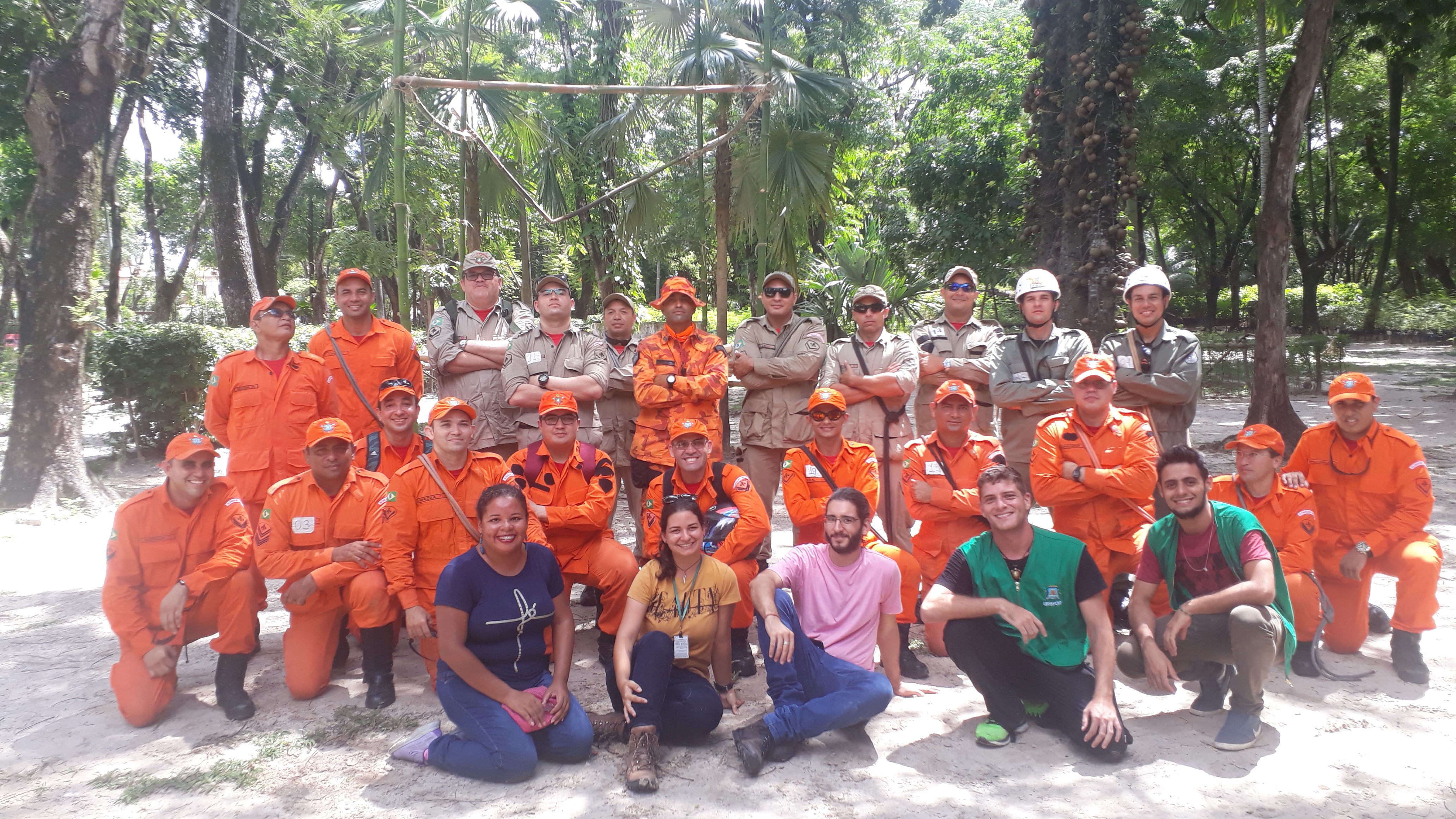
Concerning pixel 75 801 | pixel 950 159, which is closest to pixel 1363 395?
pixel 75 801

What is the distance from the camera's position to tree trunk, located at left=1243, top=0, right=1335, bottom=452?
28.6 ft

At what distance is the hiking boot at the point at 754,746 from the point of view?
3.37 meters

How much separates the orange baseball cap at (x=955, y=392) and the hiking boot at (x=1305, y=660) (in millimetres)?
1982

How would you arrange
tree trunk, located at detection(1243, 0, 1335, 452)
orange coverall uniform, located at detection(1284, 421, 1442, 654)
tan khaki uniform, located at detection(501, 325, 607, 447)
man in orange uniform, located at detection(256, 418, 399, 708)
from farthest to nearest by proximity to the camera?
1. tree trunk, located at detection(1243, 0, 1335, 452)
2. tan khaki uniform, located at detection(501, 325, 607, 447)
3. orange coverall uniform, located at detection(1284, 421, 1442, 654)
4. man in orange uniform, located at detection(256, 418, 399, 708)

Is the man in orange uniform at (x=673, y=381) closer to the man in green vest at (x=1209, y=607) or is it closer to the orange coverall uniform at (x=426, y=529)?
the orange coverall uniform at (x=426, y=529)

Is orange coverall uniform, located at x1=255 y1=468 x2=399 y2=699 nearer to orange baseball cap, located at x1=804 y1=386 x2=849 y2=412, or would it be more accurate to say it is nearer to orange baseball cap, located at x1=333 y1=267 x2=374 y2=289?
orange baseball cap, located at x1=333 y1=267 x2=374 y2=289

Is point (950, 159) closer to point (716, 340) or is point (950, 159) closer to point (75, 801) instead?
point (716, 340)

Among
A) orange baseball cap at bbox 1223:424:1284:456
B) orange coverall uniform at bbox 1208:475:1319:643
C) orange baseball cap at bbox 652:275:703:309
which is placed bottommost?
orange coverall uniform at bbox 1208:475:1319:643

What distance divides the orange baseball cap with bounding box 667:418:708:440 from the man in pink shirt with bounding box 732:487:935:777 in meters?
0.91

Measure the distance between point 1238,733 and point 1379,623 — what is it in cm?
196

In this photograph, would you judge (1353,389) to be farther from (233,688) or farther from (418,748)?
(233,688)

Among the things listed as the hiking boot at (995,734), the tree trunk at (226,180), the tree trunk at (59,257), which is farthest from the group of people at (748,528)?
the tree trunk at (226,180)

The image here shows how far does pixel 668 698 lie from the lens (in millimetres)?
3662

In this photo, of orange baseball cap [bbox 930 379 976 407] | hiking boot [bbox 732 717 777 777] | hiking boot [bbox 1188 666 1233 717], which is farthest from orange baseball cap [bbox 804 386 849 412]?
hiking boot [bbox 1188 666 1233 717]
